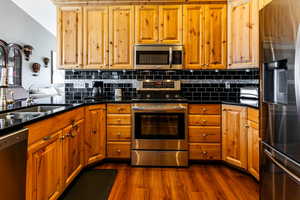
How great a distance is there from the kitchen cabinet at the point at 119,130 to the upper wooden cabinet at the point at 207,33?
52.2 inches

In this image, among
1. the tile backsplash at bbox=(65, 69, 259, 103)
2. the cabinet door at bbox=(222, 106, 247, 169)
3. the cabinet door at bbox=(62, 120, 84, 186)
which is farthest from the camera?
the tile backsplash at bbox=(65, 69, 259, 103)

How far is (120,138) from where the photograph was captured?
3.30m

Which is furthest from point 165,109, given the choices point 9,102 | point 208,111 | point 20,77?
point 20,77

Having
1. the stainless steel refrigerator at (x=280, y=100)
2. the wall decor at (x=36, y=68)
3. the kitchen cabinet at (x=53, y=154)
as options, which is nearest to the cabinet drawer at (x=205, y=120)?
the stainless steel refrigerator at (x=280, y=100)

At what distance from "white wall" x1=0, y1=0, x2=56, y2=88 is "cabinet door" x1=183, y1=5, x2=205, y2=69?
4.56 meters

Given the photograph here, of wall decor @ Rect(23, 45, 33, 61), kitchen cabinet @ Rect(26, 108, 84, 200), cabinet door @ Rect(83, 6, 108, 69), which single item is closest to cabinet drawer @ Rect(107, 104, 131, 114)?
kitchen cabinet @ Rect(26, 108, 84, 200)

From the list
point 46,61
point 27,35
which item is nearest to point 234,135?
point 27,35

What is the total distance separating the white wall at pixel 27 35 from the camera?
18.7 feet

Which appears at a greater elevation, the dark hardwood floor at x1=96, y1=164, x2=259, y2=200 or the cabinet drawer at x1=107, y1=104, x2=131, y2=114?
the cabinet drawer at x1=107, y1=104, x2=131, y2=114

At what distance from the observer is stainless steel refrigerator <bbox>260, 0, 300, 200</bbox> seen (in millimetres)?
1305

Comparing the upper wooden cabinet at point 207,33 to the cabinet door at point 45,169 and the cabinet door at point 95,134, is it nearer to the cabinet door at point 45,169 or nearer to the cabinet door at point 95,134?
the cabinet door at point 95,134

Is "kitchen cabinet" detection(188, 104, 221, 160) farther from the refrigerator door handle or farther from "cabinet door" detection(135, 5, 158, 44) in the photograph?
the refrigerator door handle

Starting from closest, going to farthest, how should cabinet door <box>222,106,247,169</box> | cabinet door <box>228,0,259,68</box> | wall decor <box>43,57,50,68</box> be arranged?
cabinet door <box>222,106,247,169</box>, cabinet door <box>228,0,259,68</box>, wall decor <box>43,57,50,68</box>

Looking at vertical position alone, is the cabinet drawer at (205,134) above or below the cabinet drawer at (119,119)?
below
